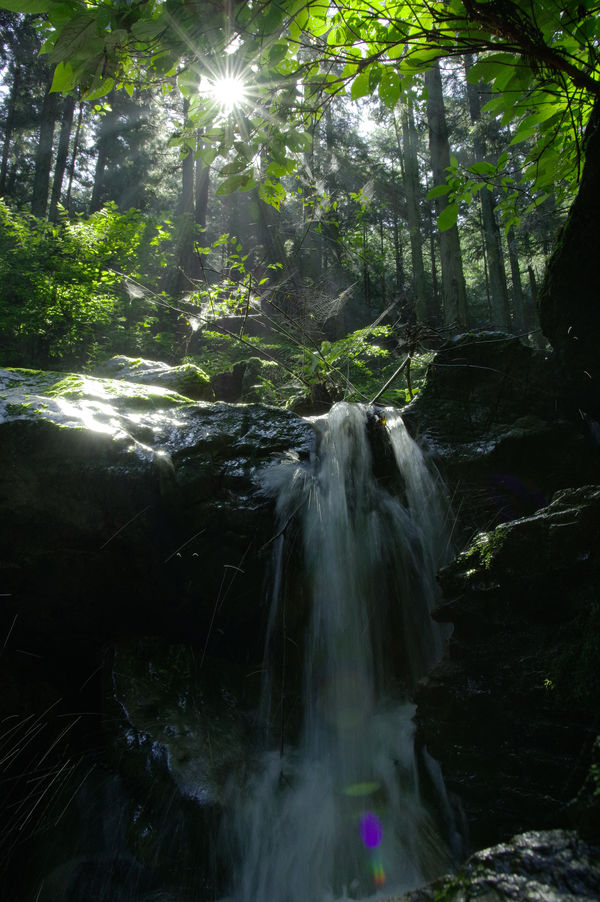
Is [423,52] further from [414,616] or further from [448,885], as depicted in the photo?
[414,616]

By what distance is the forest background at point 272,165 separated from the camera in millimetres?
1696

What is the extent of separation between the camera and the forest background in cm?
170

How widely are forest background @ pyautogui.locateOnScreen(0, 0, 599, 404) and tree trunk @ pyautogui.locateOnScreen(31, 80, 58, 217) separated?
7cm

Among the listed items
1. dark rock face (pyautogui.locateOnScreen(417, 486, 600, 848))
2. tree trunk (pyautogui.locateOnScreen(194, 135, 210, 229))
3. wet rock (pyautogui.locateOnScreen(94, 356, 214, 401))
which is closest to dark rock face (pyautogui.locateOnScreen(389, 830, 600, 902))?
dark rock face (pyautogui.locateOnScreen(417, 486, 600, 848))

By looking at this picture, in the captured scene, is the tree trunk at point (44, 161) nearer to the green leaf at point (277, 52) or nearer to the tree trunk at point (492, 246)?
the tree trunk at point (492, 246)

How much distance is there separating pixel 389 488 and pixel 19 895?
12.3 feet

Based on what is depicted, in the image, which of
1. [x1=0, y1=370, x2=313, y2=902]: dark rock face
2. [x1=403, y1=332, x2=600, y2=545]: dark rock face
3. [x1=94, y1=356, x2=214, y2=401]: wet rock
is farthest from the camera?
[x1=94, y1=356, x2=214, y2=401]: wet rock

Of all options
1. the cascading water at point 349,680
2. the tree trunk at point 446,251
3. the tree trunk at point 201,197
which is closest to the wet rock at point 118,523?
the cascading water at point 349,680

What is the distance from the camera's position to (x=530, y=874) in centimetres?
157

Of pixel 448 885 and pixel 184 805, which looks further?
pixel 184 805

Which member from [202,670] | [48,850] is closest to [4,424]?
[202,670]

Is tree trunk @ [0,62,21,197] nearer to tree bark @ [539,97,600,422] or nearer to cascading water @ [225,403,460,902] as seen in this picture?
cascading water @ [225,403,460,902]

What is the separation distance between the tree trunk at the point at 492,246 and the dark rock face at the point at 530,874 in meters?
15.0

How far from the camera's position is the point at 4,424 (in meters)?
3.67
